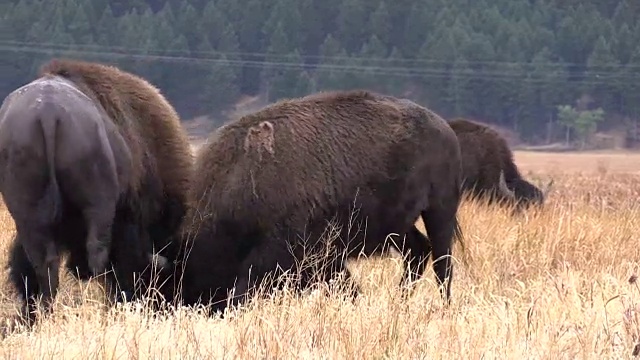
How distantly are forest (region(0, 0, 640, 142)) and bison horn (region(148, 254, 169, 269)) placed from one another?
54.1 metres

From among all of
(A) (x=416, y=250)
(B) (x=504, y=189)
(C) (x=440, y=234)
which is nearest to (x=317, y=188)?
(C) (x=440, y=234)

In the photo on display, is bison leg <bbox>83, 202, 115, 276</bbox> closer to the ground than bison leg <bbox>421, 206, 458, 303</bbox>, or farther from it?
farther from it

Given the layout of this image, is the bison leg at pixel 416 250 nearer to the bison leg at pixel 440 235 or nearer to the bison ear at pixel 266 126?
the bison leg at pixel 440 235

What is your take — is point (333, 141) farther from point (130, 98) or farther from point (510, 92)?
point (510, 92)

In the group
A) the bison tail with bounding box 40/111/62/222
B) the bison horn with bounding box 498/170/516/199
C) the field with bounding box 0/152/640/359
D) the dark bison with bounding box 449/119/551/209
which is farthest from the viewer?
the dark bison with bounding box 449/119/551/209

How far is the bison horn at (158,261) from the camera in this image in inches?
308

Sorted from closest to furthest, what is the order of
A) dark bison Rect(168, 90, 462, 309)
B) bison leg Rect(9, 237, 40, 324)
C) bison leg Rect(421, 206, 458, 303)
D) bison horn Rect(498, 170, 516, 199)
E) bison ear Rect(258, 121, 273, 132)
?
bison leg Rect(9, 237, 40, 324), dark bison Rect(168, 90, 462, 309), bison ear Rect(258, 121, 273, 132), bison leg Rect(421, 206, 458, 303), bison horn Rect(498, 170, 516, 199)

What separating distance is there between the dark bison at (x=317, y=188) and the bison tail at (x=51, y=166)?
1.64m

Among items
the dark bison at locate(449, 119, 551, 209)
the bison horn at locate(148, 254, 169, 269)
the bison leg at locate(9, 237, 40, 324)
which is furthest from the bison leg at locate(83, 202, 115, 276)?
the dark bison at locate(449, 119, 551, 209)

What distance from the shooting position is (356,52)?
242 feet

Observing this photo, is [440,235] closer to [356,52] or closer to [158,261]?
[158,261]

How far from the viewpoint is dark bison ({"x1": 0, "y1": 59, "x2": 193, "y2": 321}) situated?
6.63 m

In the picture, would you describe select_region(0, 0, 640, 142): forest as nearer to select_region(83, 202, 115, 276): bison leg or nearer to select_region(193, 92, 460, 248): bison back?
select_region(193, 92, 460, 248): bison back

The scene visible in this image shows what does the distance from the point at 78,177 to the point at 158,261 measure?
4.53 feet
